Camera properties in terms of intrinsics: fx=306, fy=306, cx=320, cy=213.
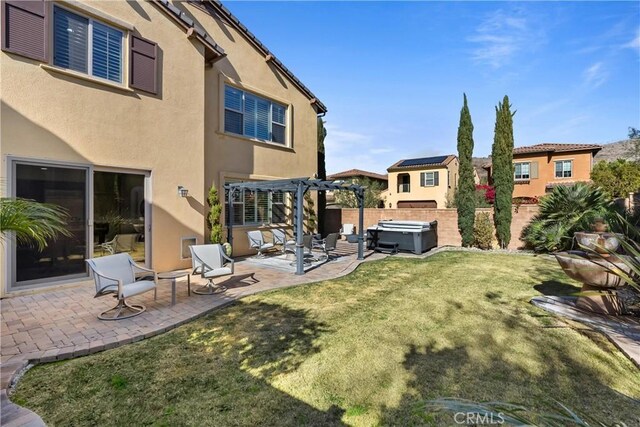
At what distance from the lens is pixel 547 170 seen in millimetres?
27844

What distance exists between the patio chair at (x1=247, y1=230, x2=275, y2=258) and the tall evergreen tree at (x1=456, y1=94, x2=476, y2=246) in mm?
10246

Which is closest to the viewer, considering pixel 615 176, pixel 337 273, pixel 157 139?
pixel 157 139

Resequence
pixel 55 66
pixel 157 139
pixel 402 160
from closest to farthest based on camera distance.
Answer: pixel 55 66, pixel 157 139, pixel 402 160

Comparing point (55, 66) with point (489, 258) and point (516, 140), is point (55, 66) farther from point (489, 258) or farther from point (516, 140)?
point (516, 140)

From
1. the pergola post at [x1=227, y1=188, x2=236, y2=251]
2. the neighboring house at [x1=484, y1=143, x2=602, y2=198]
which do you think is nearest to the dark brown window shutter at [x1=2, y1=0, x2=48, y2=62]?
the pergola post at [x1=227, y1=188, x2=236, y2=251]

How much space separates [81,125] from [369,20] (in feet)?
32.9

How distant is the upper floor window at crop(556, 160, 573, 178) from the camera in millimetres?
27000

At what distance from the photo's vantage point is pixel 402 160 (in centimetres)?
3838

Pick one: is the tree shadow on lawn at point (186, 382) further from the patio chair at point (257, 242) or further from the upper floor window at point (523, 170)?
the upper floor window at point (523, 170)

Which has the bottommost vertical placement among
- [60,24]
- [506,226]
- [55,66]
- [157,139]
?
[506,226]

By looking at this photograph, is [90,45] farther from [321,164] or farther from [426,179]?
[426,179]

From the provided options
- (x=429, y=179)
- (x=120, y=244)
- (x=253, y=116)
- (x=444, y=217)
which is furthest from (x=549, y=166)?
(x=120, y=244)

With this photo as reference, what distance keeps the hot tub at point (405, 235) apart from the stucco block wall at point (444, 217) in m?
2.30

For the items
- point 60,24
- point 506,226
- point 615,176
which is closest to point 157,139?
point 60,24
